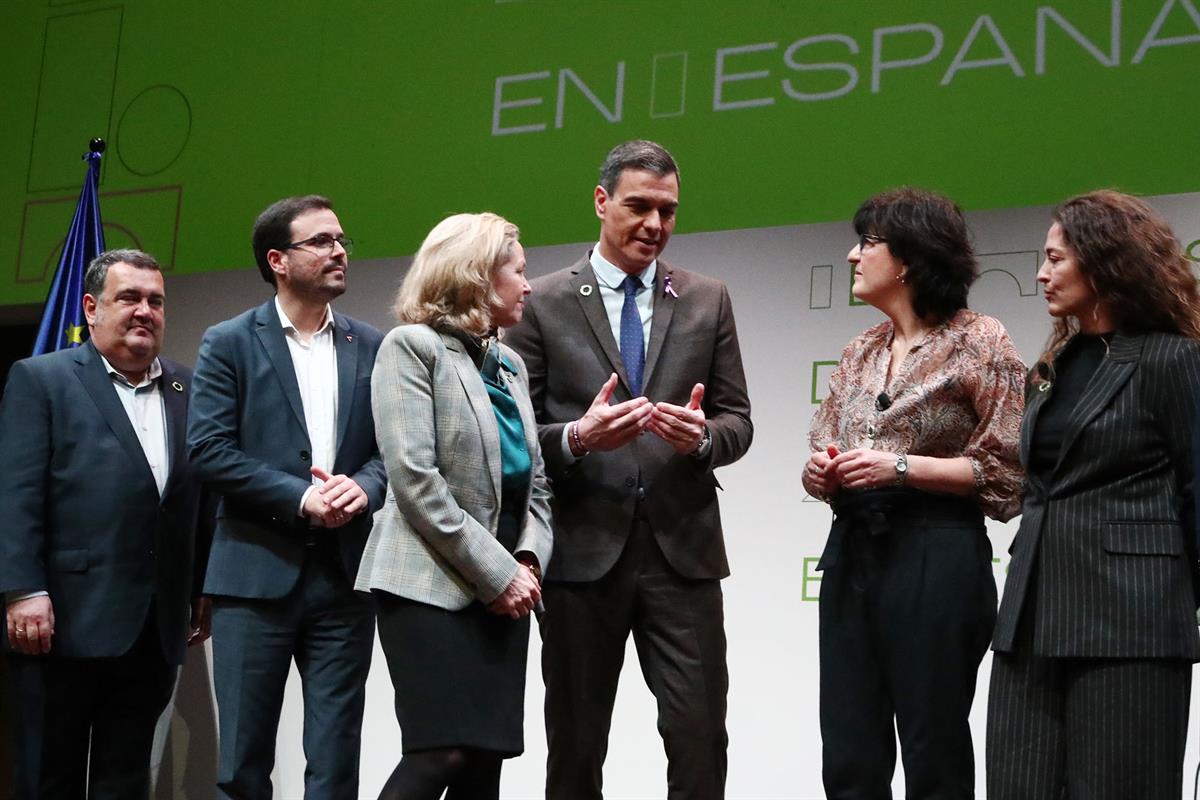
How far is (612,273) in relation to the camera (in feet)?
11.4

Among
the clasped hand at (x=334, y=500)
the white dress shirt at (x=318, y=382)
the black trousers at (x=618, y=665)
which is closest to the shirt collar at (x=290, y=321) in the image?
the white dress shirt at (x=318, y=382)

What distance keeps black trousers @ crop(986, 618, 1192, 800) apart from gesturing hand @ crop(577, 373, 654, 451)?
89 cm

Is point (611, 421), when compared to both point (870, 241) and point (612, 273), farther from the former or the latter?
point (870, 241)

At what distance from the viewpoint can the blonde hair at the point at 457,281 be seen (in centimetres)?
302

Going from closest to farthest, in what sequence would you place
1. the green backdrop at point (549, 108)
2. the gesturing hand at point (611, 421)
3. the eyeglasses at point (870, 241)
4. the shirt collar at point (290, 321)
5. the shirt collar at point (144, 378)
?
the gesturing hand at point (611, 421) < the eyeglasses at point (870, 241) < the shirt collar at point (290, 321) < the shirt collar at point (144, 378) < the green backdrop at point (549, 108)

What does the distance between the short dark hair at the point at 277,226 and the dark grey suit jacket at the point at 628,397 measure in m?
0.71

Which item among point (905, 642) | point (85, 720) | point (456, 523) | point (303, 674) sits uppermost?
point (456, 523)

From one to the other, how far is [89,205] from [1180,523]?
4.01 metres

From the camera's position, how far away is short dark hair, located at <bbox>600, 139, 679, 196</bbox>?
3.44 m

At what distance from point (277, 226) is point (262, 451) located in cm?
61

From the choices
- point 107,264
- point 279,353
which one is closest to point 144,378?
point 107,264

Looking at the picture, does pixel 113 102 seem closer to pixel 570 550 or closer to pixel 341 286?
pixel 341 286

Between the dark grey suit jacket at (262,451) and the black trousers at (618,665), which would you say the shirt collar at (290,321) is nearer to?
the dark grey suit jacket at (262,451)

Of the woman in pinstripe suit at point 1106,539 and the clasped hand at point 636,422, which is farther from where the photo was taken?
the clasped hand at point 636,422
